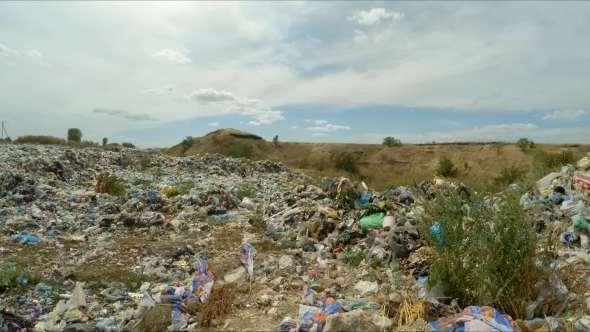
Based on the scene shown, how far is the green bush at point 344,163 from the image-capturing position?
2461 centimetres

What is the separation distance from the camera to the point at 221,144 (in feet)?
116

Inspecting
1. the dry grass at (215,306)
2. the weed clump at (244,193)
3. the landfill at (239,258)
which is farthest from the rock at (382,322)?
the weed clump at (244,193)

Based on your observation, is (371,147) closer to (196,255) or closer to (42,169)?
(42,169)

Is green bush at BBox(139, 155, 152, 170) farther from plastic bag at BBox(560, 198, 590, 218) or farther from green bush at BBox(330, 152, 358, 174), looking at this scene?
plastic bag at BBox(560, 198, 590, 218)

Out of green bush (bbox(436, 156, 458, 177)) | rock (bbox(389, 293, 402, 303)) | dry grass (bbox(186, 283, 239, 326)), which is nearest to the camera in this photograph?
rock (bbox(389, 293, 402, 303))

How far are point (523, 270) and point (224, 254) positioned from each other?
359 centimetres

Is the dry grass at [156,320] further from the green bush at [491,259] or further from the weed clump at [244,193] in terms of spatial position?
the weed clump at [244,193]

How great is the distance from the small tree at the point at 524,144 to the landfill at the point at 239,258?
2135cm

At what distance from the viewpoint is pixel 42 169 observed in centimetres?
1031

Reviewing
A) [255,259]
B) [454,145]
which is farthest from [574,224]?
[454,145]

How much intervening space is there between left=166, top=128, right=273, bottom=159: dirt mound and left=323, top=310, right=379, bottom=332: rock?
29.9 metres

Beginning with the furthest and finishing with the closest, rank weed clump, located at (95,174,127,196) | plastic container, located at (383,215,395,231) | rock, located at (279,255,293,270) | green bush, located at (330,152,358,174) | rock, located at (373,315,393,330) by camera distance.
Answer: green bush, located at (330,152,358,174) → weed clump, located at (95,174,127,196) → plastic container, located at (383,215,395,231) → rock, located at (279,255,293,270) → rock, located at (373,315,393,330)

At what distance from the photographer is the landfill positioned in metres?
3.29

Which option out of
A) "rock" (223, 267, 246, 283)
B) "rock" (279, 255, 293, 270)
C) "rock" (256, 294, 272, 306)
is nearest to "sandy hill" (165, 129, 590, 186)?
"rock" (279, 255, 293, 270)
